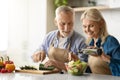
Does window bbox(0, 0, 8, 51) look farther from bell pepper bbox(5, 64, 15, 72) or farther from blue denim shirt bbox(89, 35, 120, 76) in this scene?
blue denim shirt bbox(89, 35, 120, 76)

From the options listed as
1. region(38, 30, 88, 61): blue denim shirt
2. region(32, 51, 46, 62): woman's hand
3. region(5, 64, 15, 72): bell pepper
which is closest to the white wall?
region(38, 30, 88, 61): blue denim shirt

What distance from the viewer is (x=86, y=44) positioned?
263 centimetres

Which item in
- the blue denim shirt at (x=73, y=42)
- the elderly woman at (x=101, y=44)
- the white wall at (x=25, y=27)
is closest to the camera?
the elderly woman at (x=101, y=44)

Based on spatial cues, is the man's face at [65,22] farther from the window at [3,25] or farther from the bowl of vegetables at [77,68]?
the window at [3,25]

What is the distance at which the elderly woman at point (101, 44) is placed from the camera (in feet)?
7.16

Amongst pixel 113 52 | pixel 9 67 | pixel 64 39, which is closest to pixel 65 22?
pixel 64 39

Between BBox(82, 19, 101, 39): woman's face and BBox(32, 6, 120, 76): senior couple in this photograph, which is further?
BBox(82, 19, 101, 39): woman's face

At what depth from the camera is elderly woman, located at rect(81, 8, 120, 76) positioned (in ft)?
7.16

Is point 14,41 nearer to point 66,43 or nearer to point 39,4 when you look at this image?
point 39,4

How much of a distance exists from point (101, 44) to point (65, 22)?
477mm

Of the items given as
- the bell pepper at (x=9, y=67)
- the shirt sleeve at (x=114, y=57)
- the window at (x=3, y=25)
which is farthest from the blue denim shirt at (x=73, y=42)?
the window at (x=3, y=25)

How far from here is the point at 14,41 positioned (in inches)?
165

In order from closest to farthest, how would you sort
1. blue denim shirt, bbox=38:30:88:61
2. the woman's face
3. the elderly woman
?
the elderly woman → the woman's face → blue denim shirt, bbox=38:30:88:61

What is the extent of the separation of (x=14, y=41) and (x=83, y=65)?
227cm
